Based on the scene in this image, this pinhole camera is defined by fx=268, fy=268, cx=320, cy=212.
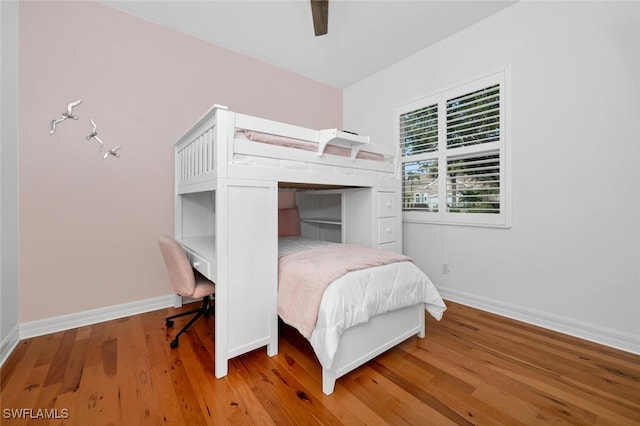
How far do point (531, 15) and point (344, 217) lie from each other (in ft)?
7.63

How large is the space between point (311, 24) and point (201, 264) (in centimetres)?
240

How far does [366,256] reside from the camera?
189cm

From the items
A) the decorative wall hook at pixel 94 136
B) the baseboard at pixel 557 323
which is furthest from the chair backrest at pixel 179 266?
the baseboard at pixel 557 323

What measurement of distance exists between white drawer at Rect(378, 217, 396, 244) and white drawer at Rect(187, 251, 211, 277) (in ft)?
5.19

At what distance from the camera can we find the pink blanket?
1.52 metres

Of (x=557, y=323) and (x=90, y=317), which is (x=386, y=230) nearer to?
(x=557, y=323)

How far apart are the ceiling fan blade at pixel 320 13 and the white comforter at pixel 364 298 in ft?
5.67

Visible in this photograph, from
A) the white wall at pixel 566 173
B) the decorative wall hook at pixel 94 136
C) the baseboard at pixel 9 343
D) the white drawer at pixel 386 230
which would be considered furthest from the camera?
the white drawer at pixel 386 230

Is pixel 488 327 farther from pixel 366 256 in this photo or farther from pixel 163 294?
pixel 163 294

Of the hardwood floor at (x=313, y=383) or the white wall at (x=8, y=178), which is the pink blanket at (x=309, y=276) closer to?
the hardwood floor at (x=313, y=383)

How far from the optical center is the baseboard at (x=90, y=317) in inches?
80.7

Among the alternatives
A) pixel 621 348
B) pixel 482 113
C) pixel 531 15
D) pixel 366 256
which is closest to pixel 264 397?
pixel 366 256

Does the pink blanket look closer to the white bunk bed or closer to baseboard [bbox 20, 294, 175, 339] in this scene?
the white bunk bed

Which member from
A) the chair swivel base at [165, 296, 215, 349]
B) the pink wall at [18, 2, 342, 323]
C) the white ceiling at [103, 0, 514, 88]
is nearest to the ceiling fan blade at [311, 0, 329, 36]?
the white ceiling at [103, 0, 514, 88]
